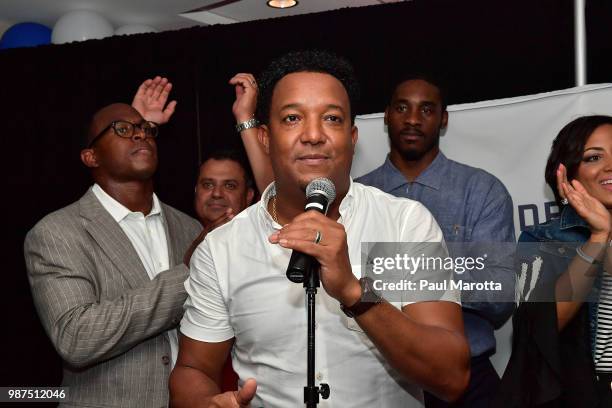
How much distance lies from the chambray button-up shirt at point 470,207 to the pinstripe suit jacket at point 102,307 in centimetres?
104

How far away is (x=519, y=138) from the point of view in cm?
328

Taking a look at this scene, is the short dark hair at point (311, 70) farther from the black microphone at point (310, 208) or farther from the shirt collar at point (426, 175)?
the shirt collar at point (426, 175)

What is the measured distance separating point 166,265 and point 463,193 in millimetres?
1268

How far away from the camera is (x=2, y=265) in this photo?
4.34m

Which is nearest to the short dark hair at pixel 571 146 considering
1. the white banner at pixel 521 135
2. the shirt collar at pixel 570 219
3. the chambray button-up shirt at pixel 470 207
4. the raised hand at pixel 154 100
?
the shirt collar at pixel 570 219

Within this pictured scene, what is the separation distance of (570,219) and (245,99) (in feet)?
4.77

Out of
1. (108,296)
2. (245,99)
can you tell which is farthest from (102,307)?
(245,99)

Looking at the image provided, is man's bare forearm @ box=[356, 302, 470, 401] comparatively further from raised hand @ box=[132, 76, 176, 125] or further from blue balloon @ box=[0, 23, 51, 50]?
blue balloon @ box=[0, 23, 51, 50]

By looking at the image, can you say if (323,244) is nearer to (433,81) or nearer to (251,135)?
(251,135)

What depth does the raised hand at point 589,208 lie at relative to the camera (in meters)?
2.38

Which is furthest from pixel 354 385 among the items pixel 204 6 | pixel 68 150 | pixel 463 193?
pixel 204 6

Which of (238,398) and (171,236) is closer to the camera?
(238,398)

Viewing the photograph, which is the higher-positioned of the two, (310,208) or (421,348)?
(310,208)

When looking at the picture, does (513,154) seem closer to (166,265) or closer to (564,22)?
(564,22)
